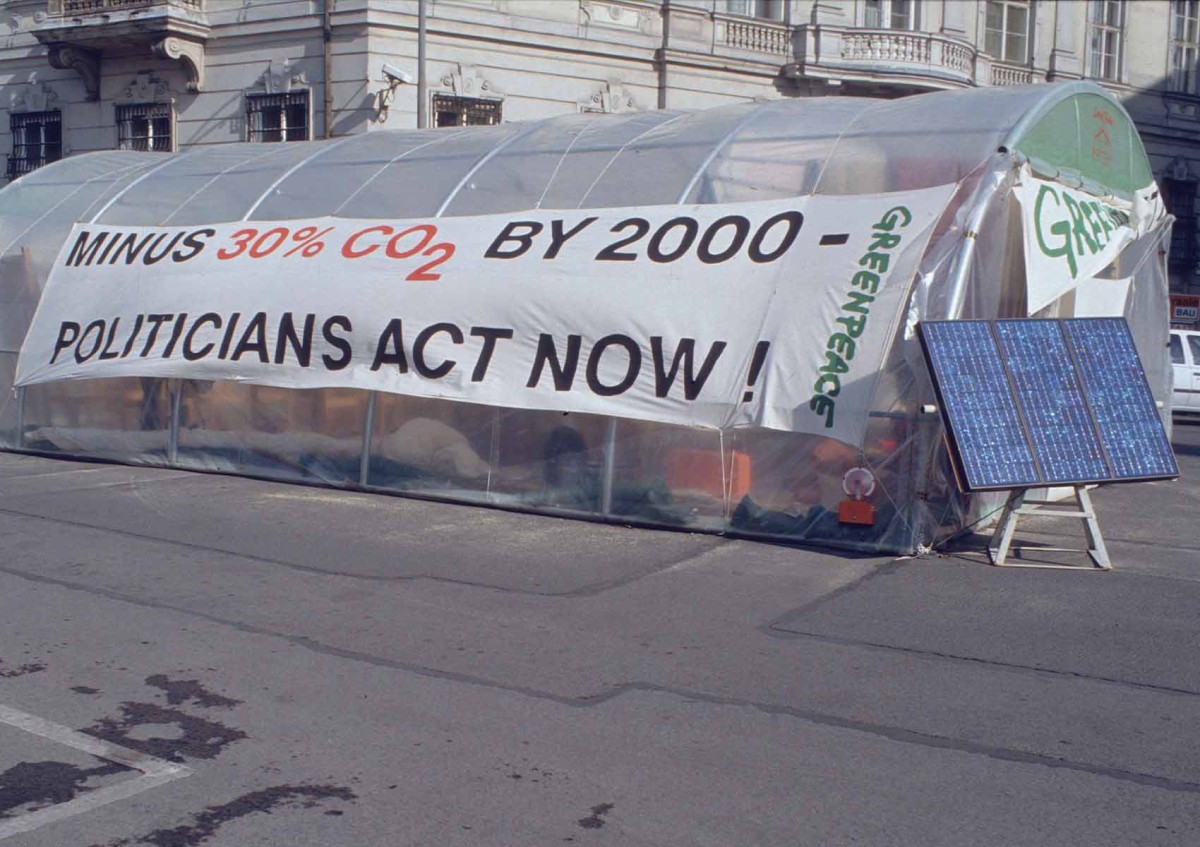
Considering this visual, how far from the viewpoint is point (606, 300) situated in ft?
37.9

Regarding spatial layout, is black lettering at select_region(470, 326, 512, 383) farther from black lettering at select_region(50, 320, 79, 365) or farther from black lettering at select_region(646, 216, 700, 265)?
black lettering at select_region(50, 320, 79, 365)

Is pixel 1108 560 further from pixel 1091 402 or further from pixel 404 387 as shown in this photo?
pixel 404 387

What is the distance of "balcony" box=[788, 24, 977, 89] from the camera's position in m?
28.1

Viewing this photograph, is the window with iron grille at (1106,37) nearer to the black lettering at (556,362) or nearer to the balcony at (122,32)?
the balcony at (122,32)

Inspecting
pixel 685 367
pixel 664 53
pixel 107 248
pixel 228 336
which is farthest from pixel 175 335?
pixel 664 53

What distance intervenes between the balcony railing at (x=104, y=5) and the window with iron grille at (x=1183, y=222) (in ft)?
83.9

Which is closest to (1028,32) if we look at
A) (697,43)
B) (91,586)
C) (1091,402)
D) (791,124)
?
(697,43)

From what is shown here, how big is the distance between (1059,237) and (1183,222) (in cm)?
2759

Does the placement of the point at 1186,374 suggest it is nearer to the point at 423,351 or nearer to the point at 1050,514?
the point at 1050,514

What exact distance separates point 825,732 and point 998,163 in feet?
20.3

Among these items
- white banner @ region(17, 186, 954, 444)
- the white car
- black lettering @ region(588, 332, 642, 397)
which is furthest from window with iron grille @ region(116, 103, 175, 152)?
the white car

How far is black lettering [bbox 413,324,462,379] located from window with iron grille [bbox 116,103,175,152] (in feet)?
55.7

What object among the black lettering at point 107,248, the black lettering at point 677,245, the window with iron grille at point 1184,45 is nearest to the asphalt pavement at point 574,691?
the black lettering at point 677,245

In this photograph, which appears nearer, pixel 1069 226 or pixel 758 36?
pixel 1069 226
